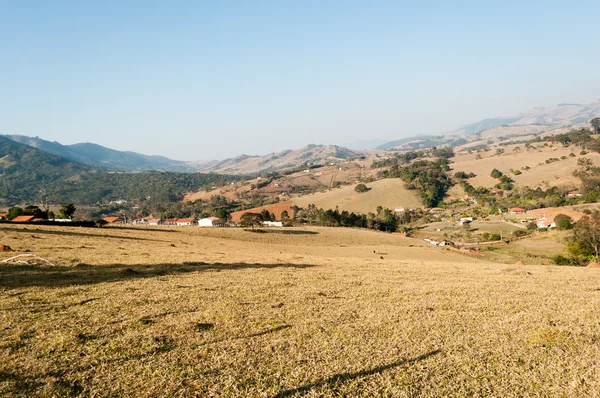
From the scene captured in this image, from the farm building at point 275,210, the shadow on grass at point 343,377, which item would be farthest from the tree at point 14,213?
the shadow on grass at point 343,377

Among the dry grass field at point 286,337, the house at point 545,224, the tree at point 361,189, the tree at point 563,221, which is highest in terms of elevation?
the dry grass field at point 286,337

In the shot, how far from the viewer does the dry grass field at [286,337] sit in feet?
26.1

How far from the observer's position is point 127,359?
28.9 ft

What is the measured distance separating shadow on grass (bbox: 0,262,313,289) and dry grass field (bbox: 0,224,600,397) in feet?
0.30

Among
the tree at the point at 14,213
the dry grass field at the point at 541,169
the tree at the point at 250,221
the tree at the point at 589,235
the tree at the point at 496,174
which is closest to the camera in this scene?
the tree at the point at 589,235

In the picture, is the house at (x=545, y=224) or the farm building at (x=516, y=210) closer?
the house at (x=545, y=224)

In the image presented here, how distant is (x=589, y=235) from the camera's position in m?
53.0

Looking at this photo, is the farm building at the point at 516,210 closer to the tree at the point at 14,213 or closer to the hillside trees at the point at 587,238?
the hillside trees at the point at 587,238

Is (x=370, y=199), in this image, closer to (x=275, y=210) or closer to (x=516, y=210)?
(x=275, y=210)

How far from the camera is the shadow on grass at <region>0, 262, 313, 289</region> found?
52.5ft

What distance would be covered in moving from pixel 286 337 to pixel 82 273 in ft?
43.4

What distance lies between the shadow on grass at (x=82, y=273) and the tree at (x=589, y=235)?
52.7 metres

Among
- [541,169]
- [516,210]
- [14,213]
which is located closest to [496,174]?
[541,169]

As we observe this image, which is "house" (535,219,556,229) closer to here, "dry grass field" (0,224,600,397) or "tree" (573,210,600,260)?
"tree" (573,210,600,260)
